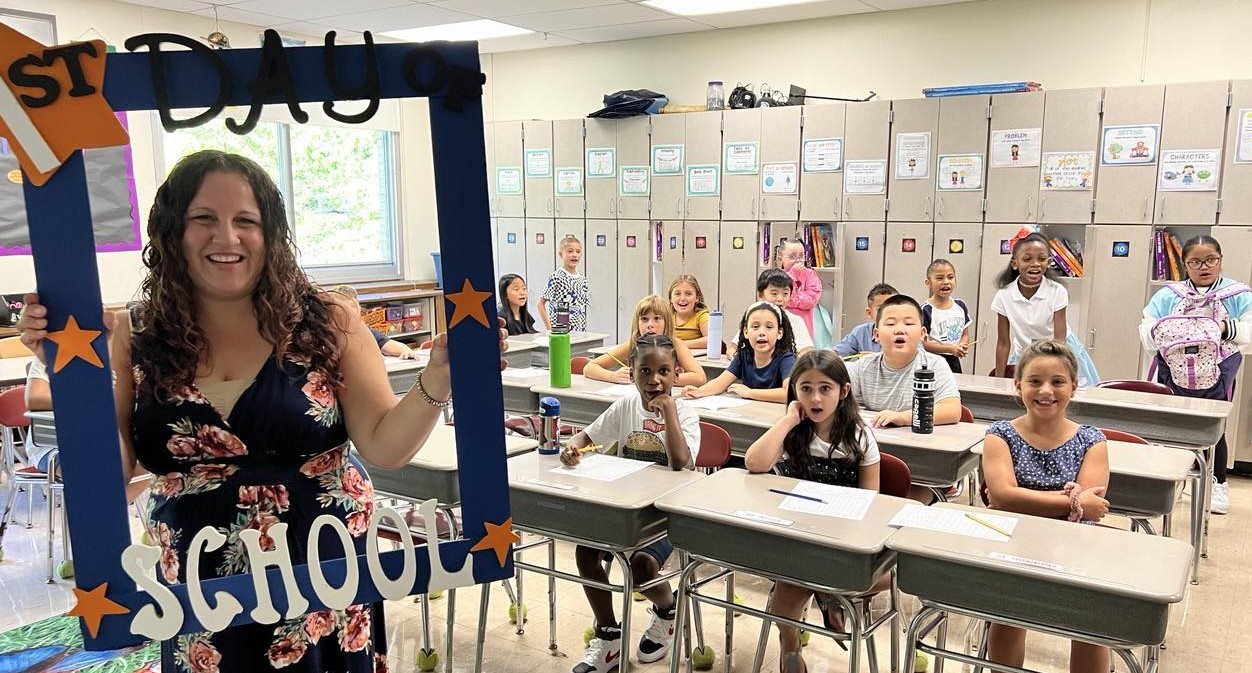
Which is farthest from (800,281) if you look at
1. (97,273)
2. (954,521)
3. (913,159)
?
(97,273)

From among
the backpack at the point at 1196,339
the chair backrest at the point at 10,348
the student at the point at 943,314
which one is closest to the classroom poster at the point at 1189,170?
the backpack at the point at 1196,339

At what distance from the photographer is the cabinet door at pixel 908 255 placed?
19.0 ft

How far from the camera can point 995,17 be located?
19.1 feet

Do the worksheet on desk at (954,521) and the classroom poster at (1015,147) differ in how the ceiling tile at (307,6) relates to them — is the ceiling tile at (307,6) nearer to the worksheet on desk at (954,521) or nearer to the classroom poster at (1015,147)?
the classroom poster at (1015,147)

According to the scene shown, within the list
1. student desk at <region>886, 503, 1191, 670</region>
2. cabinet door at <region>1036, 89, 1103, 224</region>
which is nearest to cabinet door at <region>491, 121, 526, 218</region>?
cabinet door at <region>1036, 89, 1103, 224</region>

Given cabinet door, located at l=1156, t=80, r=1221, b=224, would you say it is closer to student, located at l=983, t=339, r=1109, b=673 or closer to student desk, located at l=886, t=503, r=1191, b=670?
student, located at l=983, t=339, r=1109, b=673

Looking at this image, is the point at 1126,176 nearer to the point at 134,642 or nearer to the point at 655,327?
the point at 655,327

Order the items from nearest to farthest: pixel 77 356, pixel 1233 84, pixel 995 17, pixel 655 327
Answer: pixel 77 356
pixel 655 327
pixel 1233 84
pixel 995 17

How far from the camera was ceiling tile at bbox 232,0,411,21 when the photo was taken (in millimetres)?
5785

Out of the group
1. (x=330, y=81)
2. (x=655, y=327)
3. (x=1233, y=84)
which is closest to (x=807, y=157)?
(x=1233, y=84)

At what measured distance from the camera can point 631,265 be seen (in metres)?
7.16

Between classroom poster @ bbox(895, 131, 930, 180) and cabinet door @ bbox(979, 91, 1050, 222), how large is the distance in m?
0.41

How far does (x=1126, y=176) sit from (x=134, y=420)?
557cm

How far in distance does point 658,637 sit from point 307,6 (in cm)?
515
